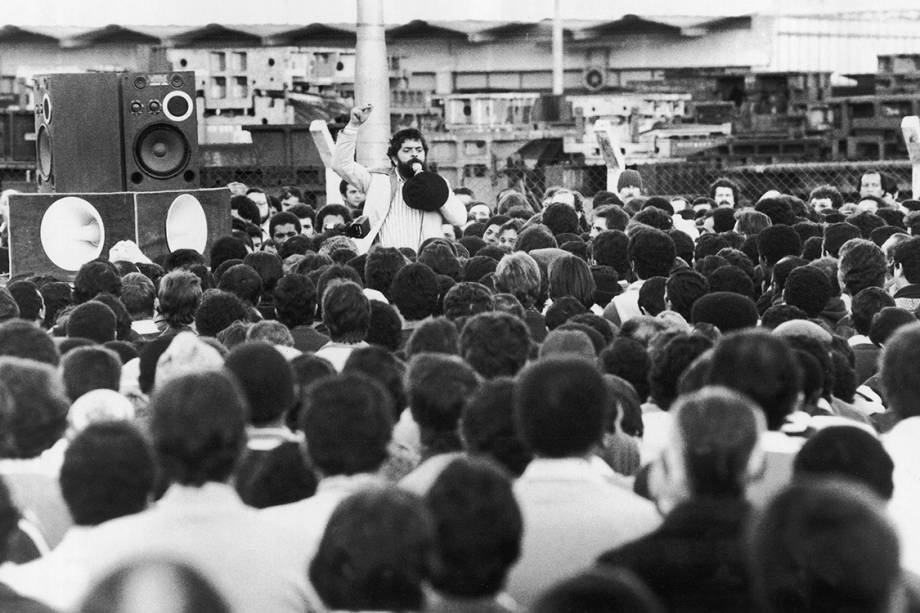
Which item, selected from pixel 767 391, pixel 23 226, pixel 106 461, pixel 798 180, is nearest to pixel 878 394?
pixel 767 391

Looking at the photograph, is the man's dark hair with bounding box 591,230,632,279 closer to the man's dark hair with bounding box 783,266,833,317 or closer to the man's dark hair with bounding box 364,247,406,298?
the man's dark hair with bounding box 364,247,406,298

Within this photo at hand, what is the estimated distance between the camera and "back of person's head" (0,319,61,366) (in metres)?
6.07

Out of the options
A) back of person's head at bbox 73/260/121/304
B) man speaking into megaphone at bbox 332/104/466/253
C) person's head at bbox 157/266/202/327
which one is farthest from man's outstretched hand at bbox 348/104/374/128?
person's head at bbox 157/266/202/327

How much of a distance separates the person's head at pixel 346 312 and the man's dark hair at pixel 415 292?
0.92 meters

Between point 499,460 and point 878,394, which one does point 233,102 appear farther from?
point 499,460

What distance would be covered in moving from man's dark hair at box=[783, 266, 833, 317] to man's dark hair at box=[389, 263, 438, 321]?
1563 mm

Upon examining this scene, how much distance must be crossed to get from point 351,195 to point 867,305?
367 inches

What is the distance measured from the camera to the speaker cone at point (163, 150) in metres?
13.2

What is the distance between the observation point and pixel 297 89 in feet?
86.0

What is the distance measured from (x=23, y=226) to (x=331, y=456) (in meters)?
8.60

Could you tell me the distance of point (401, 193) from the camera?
37.0ft

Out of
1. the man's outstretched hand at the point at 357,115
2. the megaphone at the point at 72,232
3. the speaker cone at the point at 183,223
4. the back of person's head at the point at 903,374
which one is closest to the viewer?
the back of person's head at the point at 903,374

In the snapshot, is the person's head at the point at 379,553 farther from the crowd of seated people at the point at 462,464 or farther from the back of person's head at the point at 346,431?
the back of person's head at the point at 346,431

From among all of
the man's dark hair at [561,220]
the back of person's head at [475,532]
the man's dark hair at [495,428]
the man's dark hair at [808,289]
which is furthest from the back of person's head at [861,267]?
the back of person's head at [475,532]
